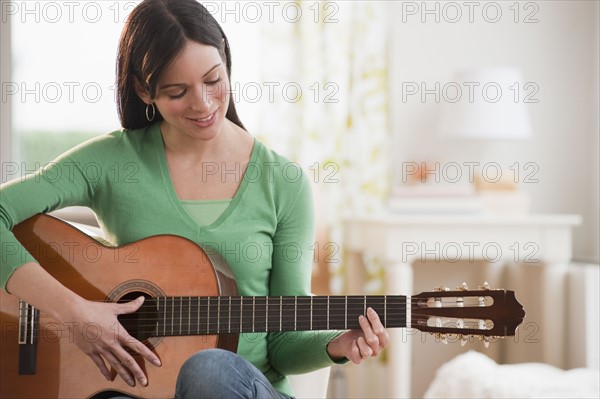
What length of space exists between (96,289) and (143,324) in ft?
0.34

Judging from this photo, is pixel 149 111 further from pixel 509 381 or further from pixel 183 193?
pixel 509 381

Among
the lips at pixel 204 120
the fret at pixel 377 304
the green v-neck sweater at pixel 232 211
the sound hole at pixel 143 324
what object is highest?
the lips at pixel 204 120

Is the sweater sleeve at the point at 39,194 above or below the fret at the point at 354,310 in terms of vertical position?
above

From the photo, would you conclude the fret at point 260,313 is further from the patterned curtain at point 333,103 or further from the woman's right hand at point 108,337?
the patterned curtain at point 333,103


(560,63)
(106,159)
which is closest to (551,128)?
(560,63)

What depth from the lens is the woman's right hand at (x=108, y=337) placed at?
124cm

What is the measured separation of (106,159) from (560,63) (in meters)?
1.93

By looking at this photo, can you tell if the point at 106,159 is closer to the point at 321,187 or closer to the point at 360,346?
the point at 360,346

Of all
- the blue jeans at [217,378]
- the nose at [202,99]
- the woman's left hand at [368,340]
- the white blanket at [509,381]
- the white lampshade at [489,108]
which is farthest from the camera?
the white lampshade at [489,108]

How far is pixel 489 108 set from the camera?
2.52 m

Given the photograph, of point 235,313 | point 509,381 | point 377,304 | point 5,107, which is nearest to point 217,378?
point 235,313

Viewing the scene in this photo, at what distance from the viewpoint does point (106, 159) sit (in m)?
1.38

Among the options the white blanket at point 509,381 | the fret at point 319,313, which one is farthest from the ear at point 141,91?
the white blanket at point 509,381

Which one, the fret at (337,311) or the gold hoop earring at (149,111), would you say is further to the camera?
the gold hoop earring at (149,111)
